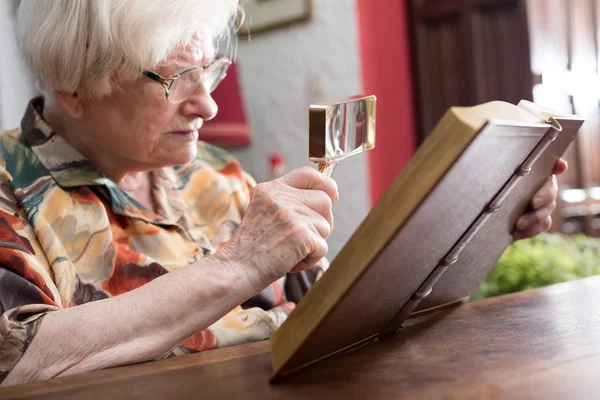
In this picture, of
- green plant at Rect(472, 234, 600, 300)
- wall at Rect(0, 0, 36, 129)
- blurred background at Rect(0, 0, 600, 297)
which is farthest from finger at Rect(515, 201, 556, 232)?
wall at Rect(0, 0, 36, 129)

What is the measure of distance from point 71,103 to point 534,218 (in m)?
0.75

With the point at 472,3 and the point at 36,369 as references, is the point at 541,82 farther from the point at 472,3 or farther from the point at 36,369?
the point at 36,369

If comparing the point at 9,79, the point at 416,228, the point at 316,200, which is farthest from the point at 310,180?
the point at 9,79

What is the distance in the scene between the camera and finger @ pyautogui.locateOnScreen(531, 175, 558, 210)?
3.05 feet

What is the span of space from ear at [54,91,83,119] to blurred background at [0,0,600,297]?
147cm

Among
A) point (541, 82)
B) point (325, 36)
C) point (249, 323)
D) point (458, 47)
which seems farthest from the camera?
point (325, 36)

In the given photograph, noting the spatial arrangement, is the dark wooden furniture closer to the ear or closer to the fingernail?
the fingernail

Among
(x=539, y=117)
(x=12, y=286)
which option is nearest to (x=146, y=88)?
(x=12, y=286)

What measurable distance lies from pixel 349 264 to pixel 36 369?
0.40m

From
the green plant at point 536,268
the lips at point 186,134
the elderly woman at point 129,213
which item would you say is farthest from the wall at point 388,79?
the lips at point 186,134

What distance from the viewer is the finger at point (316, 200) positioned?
73 centimetres

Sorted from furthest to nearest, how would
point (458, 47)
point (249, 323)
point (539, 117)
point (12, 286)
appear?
point (458, 47), point (249, 323), point (12, 286), point (539, 117)

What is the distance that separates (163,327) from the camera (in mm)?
737

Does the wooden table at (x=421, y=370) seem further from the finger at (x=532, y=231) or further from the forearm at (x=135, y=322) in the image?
the finger at (x=532, y=231)
